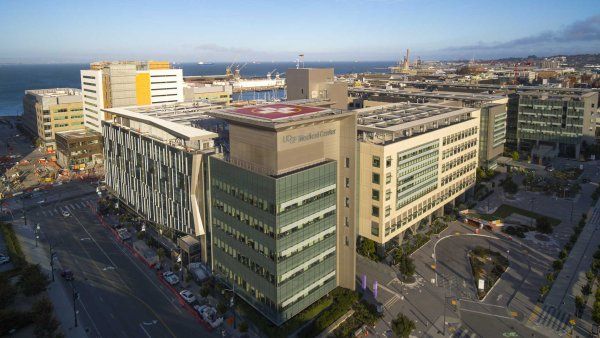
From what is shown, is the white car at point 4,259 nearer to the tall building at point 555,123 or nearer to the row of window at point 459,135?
the row of window at point 459,135

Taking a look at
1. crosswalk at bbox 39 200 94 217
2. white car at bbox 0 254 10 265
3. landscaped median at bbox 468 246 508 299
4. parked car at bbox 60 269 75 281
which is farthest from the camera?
crosswalk at bbox 39 200 94 217

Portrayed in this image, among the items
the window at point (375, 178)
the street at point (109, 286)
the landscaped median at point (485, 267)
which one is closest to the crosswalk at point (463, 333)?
the landscaped median at point (485, 267)

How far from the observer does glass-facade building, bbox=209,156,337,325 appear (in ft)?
151

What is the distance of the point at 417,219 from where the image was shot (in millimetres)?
69750

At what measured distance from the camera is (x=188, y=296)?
54.1 meters

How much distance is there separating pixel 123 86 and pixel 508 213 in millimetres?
109759

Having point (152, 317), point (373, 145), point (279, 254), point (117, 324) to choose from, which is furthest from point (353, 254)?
point (117, 324)

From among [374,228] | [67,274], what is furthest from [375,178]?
[67,274]

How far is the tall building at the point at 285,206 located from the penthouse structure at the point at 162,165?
3.82m

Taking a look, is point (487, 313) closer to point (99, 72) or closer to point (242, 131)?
point (242, 131)

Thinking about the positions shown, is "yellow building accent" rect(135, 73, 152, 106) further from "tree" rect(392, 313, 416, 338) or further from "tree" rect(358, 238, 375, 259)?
"tree" rect(392, 313, 416, 338)

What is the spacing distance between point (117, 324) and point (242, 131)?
25638mm

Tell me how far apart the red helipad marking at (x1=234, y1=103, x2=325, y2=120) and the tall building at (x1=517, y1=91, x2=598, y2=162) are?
88870 mm

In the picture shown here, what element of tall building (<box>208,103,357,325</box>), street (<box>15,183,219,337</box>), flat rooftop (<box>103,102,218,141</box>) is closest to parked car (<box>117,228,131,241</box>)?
street (<box>15,183,219,337</box>)
